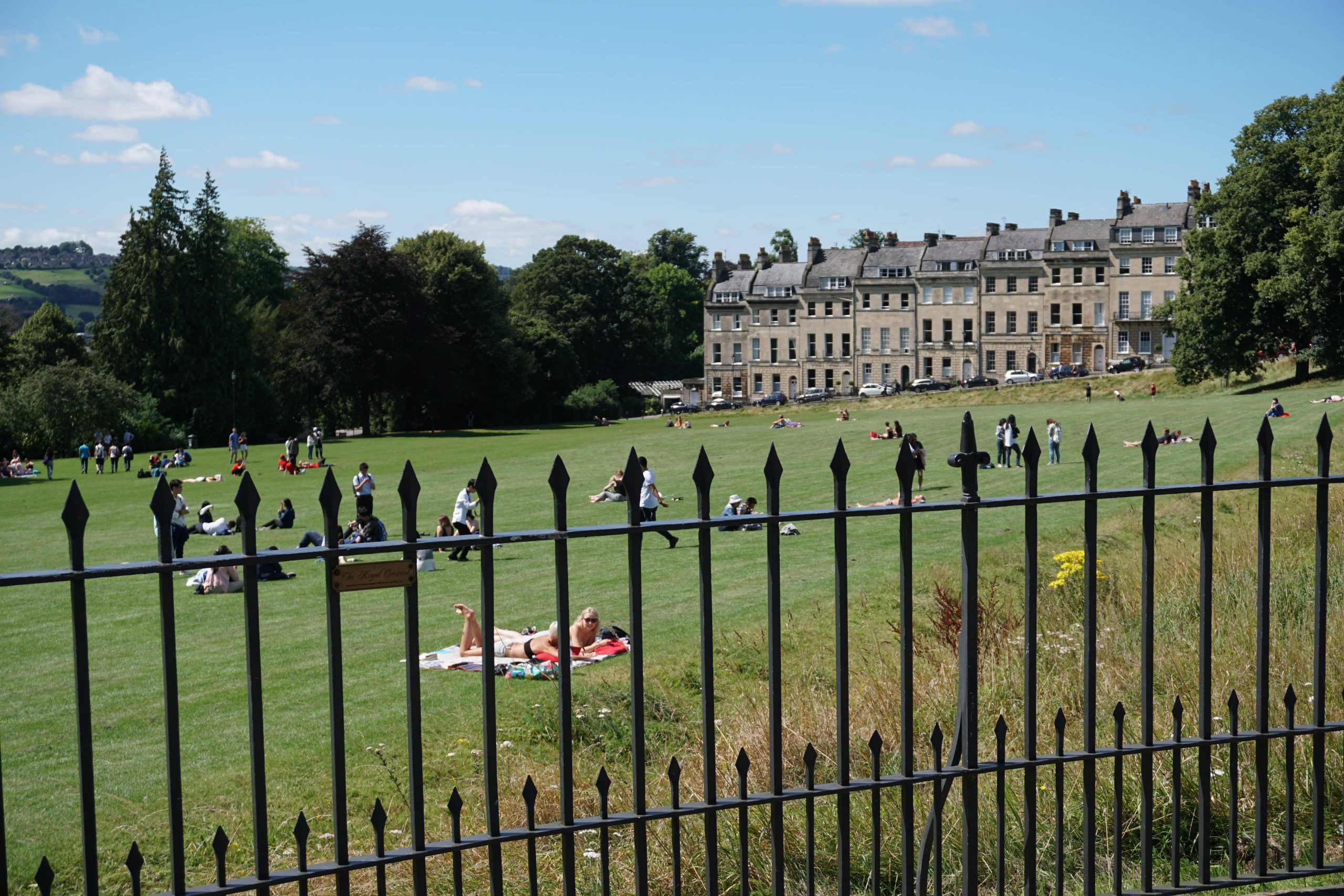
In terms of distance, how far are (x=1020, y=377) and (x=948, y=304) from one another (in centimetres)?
1253

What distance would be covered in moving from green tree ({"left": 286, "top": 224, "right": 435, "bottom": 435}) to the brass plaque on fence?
64867 millimetres

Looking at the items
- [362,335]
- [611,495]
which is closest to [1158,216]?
[362,335]

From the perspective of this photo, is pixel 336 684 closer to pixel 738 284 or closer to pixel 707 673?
pixel 707 673

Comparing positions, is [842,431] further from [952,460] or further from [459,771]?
[952,460]

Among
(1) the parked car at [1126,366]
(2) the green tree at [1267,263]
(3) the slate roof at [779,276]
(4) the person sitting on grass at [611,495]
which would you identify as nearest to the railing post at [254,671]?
(4) the person sitting on grass at [611,495]

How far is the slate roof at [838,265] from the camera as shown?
106750mm

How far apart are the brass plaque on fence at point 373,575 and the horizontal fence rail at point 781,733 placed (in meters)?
0.04

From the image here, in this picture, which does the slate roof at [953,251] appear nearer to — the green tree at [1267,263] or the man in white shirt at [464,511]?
the green tree at [1267,263]

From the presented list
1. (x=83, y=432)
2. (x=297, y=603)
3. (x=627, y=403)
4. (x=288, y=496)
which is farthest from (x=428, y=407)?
(x=297, y=603)

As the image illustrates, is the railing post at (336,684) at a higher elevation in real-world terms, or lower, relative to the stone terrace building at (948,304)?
lower

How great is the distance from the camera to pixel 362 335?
6756 centimetres

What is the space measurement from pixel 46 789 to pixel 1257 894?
26.5 ft

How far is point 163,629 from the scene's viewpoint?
329cm

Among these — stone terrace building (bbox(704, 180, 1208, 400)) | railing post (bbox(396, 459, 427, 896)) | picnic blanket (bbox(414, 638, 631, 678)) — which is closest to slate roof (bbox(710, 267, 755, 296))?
stone terrace building (bbox(704, 180, 1208, 400))
